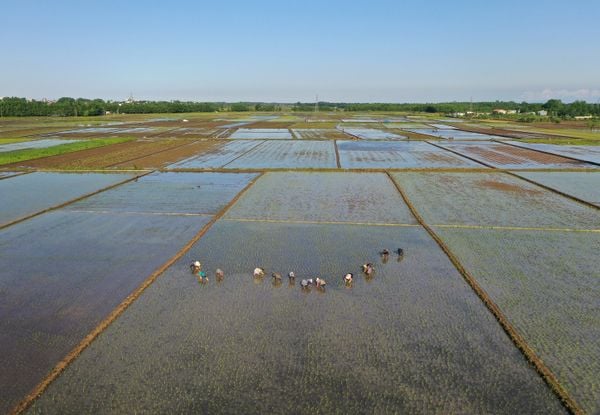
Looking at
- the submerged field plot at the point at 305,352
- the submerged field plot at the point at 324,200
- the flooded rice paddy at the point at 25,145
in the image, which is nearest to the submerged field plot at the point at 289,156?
the submerged field plot at the point at 324,200

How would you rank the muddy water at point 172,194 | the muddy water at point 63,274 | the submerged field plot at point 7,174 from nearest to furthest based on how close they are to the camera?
the muddy water at point 63,274 < the muddy water at point 172,194 < the submerged field plot at point 7,174

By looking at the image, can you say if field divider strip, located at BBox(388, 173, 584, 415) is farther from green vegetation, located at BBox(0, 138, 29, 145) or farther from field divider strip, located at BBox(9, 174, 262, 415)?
green vegetation, located at BBox(0, 138, 29, 145)

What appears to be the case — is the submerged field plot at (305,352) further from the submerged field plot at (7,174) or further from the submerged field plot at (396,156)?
the submerged field plot at (7,174)

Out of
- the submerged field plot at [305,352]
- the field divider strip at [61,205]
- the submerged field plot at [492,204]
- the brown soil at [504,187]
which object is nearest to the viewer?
the submerged field plot at [305,352]

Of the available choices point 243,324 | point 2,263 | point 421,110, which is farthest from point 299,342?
point 421,110

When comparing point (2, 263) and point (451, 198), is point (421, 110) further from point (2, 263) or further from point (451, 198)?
point (2, 263)

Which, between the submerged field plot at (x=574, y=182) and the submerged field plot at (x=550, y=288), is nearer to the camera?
the submerged field plot at (x=550, y=288)

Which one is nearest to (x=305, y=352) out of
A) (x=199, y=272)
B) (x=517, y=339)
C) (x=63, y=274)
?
(x=517, y=339)
